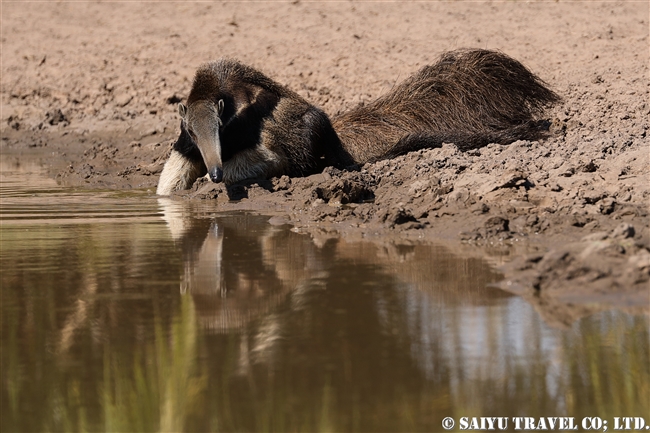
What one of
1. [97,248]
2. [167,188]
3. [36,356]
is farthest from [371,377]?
[167,188]

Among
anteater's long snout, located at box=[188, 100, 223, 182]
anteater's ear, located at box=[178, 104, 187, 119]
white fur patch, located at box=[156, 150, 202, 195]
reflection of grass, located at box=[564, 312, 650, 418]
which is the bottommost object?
reflection of grass, located at box=[564, 312, 650, 418]

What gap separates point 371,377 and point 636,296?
5.35 ft

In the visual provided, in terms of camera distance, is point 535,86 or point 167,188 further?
point 535,86

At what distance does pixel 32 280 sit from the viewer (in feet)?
16.6

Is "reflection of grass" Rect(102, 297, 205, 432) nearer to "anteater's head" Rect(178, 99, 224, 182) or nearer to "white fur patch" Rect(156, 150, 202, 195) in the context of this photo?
"anteater's head" Rect(178, 99, 224, 182)

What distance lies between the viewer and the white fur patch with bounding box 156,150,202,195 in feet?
30.8

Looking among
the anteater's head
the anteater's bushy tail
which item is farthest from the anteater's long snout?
the anteater's bushy tail

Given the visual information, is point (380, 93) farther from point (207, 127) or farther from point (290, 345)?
point (290, 345)

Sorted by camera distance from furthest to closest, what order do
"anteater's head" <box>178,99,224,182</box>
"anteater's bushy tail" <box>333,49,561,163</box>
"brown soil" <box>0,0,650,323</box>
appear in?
1. "anteater's bushy tail" <box>333,49,561,163</box>
2. "anteater's head" <box>178,99,224,182</box>
3. "brown soil" <box>0,0,650,323</box>

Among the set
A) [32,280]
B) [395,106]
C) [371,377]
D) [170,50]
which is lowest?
[371,377]

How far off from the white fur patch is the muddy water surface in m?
3.53

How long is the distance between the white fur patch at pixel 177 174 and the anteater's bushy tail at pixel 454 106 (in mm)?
1798

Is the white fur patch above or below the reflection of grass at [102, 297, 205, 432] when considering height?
above

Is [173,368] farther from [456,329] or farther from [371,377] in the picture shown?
[456,329]
